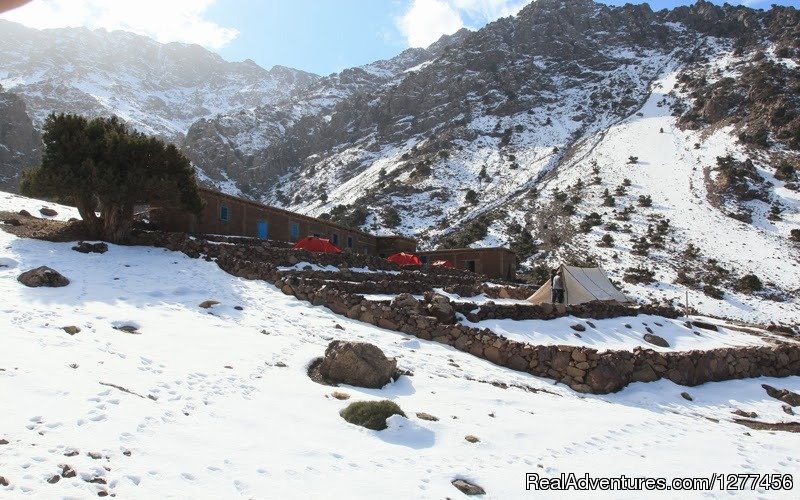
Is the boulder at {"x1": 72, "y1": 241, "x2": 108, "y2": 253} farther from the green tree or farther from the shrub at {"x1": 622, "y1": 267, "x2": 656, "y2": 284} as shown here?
the shrub at {"x1": 622, "y1": 267, "x2": 656, "y2": 284}

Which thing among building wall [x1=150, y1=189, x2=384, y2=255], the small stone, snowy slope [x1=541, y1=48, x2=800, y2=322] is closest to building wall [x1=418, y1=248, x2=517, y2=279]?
snowy slope [x1=541, y1=48, x2=800, y2=322]

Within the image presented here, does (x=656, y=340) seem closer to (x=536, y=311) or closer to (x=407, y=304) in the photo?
(x=536, y=311)

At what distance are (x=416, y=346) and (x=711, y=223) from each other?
170 ft

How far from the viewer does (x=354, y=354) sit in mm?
10203

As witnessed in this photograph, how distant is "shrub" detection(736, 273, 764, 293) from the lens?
39875 mm

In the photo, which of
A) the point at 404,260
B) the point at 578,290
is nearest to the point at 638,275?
the point at 578,290

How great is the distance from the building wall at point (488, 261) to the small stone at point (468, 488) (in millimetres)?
36387

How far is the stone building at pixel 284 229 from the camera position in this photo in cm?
2723

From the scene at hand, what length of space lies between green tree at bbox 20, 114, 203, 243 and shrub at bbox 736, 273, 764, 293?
43.7m

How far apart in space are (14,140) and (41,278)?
260ft

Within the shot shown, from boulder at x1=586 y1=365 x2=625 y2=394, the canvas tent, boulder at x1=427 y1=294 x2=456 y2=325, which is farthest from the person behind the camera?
the canvas tent

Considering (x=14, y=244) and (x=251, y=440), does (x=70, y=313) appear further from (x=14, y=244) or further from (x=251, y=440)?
(x=14, y=244)

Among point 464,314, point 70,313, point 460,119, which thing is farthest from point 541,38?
point 70,313

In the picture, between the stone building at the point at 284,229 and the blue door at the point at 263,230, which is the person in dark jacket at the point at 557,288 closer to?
the stone building at the point at 284,229
